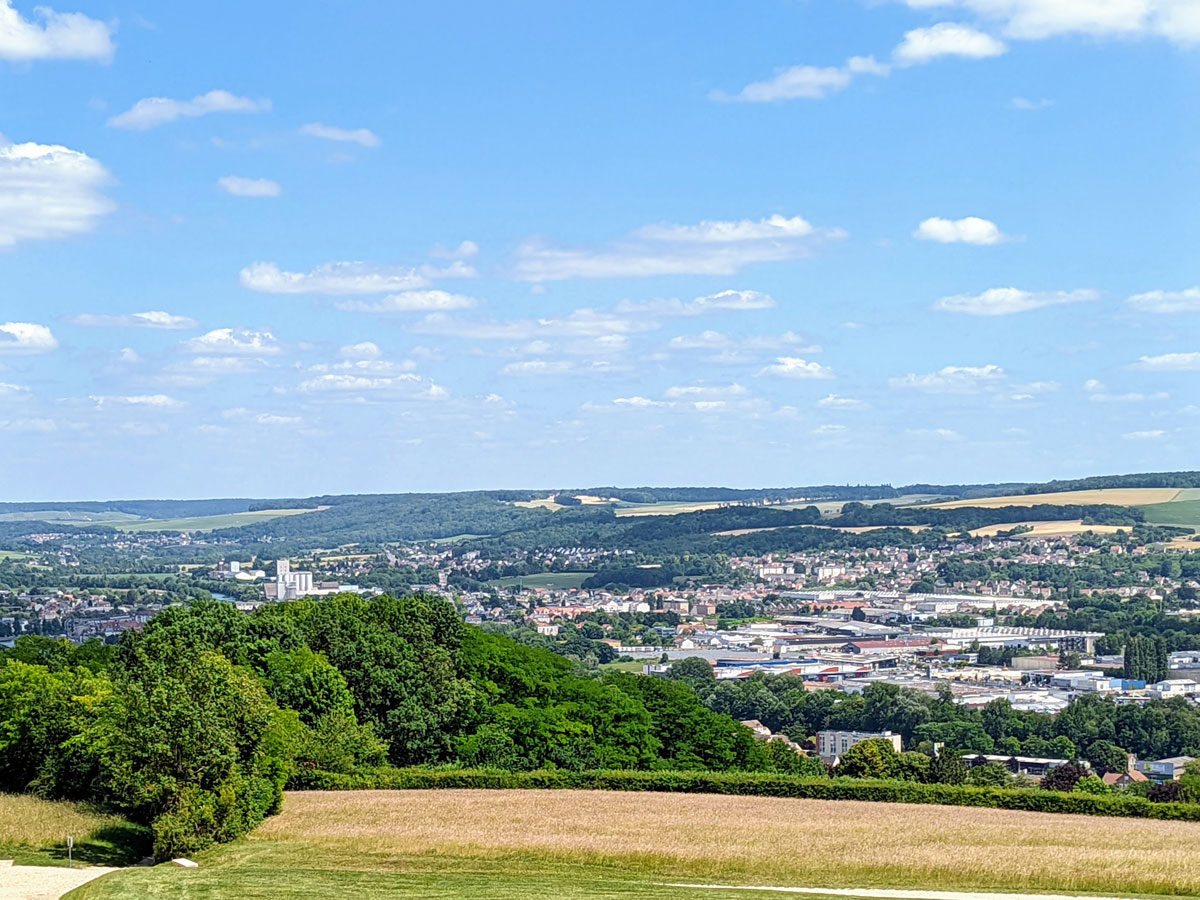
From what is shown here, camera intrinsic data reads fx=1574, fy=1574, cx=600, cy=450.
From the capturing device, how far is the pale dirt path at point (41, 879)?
3256cm

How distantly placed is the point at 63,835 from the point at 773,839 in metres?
18.9

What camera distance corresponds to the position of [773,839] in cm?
3884

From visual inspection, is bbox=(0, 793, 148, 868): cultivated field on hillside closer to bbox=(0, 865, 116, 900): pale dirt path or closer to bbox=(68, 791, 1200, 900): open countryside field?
bbox=(0, 865, 116, 900): pale dirt path

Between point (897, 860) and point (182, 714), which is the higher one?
point (182, 714)

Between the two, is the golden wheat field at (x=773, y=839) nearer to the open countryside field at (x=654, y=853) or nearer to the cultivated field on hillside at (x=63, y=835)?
the open countryside field at (x=654, y=853)

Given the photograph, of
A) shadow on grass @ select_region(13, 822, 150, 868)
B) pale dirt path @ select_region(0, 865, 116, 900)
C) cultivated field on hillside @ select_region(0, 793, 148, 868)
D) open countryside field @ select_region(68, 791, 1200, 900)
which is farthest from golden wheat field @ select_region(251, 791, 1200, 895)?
pale dirt path @ select_region(0, 865, 116, 900)

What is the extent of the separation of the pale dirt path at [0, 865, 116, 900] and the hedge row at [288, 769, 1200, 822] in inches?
584

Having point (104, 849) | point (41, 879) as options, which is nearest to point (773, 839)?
point (41, 879)

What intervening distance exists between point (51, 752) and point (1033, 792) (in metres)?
31.1

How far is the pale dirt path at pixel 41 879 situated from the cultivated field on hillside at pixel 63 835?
4.66 feet

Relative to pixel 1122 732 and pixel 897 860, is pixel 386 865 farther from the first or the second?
pixel 1122 732

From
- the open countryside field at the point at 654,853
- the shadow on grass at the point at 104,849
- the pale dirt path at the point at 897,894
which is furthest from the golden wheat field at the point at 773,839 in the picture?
the shadow on grass at the point at 104,849

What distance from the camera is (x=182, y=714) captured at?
1553 inches

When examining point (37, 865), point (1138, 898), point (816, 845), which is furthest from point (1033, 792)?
point (37, 865)
